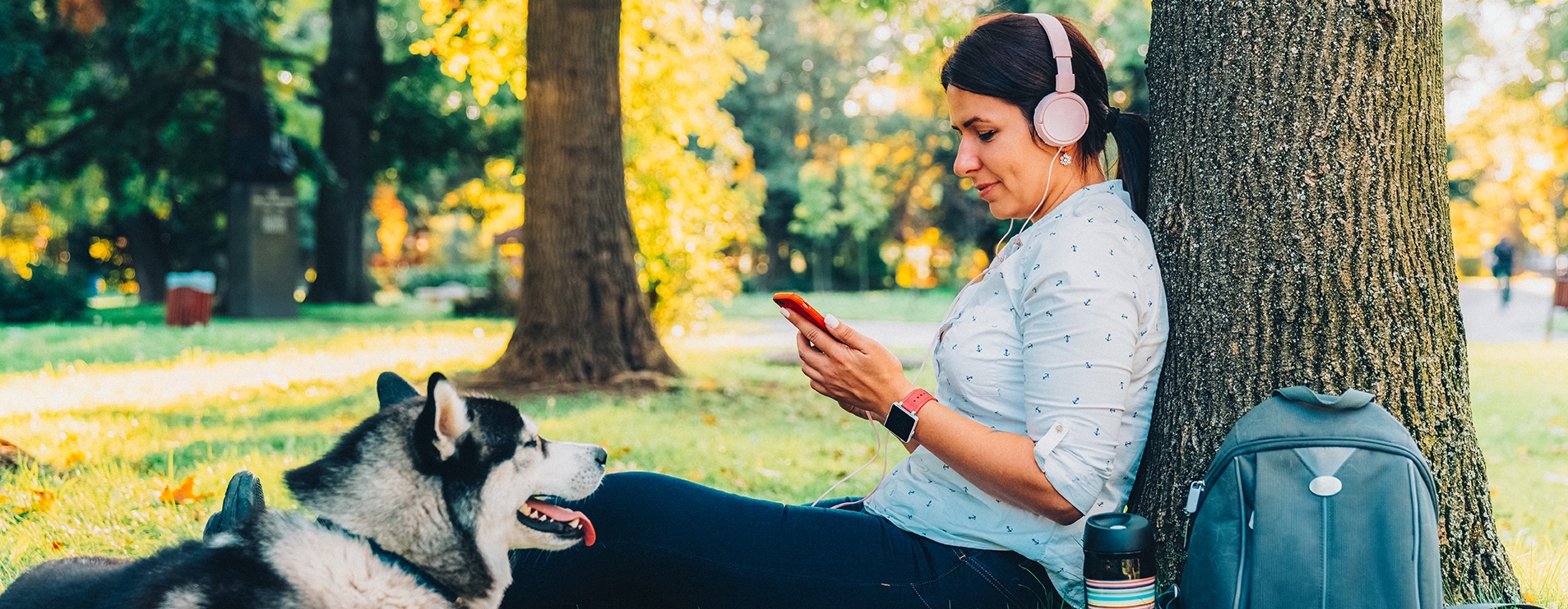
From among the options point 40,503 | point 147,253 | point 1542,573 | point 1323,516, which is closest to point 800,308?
point 1323,516

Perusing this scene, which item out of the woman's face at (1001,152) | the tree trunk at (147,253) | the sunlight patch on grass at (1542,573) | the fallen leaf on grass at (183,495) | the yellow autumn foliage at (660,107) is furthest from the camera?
the tree trunk at (147,253)

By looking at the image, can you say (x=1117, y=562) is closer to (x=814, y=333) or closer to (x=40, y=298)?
(x=814, y=333)

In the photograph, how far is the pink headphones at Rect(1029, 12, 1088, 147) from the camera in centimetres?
240

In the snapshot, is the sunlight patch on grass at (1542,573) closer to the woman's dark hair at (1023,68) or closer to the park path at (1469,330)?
the woman's dark hair at (1023,68)

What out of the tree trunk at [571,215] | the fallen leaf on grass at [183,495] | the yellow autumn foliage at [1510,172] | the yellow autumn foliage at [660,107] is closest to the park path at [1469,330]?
the yellow autumn foliage at [660,107]

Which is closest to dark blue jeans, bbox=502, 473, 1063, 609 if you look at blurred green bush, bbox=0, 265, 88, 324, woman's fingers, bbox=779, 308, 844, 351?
woman's fingers, bbox=779, 308, 844, 351

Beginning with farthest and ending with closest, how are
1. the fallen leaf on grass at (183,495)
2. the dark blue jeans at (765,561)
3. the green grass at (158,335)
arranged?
1. the green grass at (158,335)
2. the fallen leaf on grass at (183,495)
3. the dark blue jeans at (765,561)

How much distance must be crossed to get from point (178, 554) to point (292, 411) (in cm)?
606

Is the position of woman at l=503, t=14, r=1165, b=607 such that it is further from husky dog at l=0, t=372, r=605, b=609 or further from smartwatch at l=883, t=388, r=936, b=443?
husky dog at l=0, t=372, r=605, b=609

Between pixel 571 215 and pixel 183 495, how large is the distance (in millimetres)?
4898

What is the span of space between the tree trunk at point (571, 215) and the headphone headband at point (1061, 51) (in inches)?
275

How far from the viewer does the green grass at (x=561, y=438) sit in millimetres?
4098

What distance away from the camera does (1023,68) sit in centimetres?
244

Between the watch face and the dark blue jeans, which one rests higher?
the watch face
